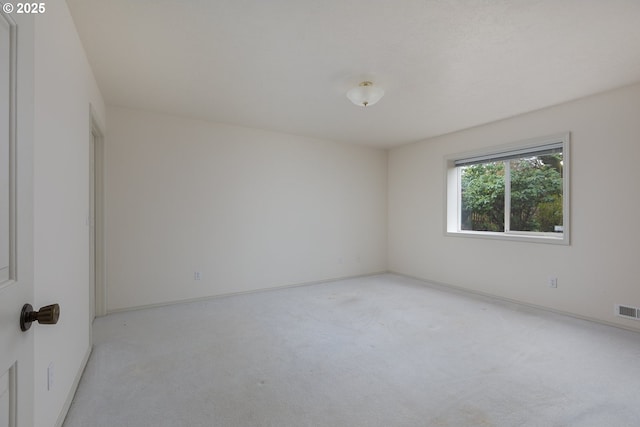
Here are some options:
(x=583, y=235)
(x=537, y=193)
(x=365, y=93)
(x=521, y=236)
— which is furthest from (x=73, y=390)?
(x=537, y=193)

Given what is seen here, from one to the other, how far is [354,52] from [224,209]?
275cm

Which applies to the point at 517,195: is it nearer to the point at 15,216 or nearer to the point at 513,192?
the point at 513,192

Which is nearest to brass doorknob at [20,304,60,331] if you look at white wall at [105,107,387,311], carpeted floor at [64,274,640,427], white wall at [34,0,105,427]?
white wall at [34,0,105,427]

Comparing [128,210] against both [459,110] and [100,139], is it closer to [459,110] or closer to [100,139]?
[100,139]

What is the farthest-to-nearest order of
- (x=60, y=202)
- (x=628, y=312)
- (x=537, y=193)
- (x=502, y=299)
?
(x=502, y=299)
(x=537, y=193)
(x=628, y=312)
(x=60, y=202)

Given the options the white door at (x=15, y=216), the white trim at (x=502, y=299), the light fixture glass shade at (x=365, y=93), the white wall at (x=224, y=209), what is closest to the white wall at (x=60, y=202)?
the white door at (x=15, y=216)

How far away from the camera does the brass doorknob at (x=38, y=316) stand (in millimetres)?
755

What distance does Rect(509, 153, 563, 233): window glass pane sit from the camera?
3.74m

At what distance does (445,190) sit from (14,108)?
4950mm

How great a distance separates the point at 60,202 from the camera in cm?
→ 176

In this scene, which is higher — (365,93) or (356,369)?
(365,93)

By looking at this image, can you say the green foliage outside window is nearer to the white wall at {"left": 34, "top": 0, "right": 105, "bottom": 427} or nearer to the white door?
the white door

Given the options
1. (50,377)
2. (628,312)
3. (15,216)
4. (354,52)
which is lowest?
(628,312)

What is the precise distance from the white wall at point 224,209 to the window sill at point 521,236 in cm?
175
